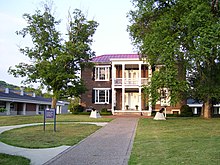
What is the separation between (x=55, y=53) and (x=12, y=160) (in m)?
25.5

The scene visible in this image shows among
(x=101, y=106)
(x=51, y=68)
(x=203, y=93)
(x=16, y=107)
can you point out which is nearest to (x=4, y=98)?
(x=16, y=107)

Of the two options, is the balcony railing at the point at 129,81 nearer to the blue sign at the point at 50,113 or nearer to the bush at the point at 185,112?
the bush at the point at 185,112

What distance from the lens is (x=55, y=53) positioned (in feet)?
107

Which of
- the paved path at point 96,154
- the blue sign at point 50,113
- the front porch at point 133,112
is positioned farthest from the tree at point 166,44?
the front porch at point 133,112

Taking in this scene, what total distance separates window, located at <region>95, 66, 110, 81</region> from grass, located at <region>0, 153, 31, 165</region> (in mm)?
29144

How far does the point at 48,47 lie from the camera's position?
111 ft

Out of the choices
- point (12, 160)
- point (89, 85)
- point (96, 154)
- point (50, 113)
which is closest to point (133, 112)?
point (89, 85)

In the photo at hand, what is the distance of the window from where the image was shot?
37.7m

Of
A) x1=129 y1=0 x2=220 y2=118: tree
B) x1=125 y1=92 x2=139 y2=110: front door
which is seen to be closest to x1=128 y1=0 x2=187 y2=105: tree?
x1=129 y1=0 x2=220 y2=118: tree

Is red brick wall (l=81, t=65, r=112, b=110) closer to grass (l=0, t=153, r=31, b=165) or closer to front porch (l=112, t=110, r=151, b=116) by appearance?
front porch (l=112, t=110, r=151, b=116)

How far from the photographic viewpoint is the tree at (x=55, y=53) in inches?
1282

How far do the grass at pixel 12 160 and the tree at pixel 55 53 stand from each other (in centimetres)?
2373

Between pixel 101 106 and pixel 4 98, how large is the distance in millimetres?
12737

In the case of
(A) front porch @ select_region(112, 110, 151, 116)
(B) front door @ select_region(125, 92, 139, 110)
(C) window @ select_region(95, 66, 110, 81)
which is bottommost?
(A) front porch @ select_region(112, 110, 151, 116)
